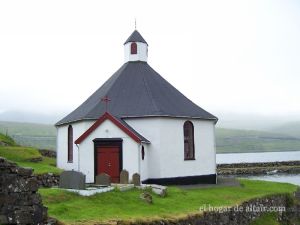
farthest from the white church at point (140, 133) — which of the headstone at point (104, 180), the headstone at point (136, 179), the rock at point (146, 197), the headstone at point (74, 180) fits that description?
the headstone at point (74, 180)

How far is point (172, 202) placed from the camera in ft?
66.8

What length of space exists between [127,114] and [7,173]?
59.4 feet

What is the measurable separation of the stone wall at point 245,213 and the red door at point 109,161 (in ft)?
27.9

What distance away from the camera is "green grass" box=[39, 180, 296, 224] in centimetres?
1512

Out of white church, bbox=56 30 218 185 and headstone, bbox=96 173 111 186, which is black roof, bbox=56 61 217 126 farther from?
headstone, bbox=96 173 111 186

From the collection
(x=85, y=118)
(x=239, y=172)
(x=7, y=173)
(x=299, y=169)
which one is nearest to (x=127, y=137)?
(x=85, y=118)

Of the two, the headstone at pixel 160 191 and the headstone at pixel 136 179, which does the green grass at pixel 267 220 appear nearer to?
the headstone at pixel 160 191

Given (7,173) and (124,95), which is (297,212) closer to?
(124,95)

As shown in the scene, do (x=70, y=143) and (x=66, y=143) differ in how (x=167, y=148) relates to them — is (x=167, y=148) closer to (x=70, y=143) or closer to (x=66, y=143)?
(x=70, y=143)

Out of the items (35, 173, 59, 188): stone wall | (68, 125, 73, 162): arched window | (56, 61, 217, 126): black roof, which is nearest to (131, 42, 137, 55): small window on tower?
(56, 61, 217, 126): black roof

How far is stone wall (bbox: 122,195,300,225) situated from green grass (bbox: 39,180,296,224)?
0.36m

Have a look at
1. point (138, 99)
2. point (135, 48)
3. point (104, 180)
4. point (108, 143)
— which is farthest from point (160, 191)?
point (135, 48)

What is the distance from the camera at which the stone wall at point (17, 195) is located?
11070 mm

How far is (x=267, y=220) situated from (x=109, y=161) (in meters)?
10.5
